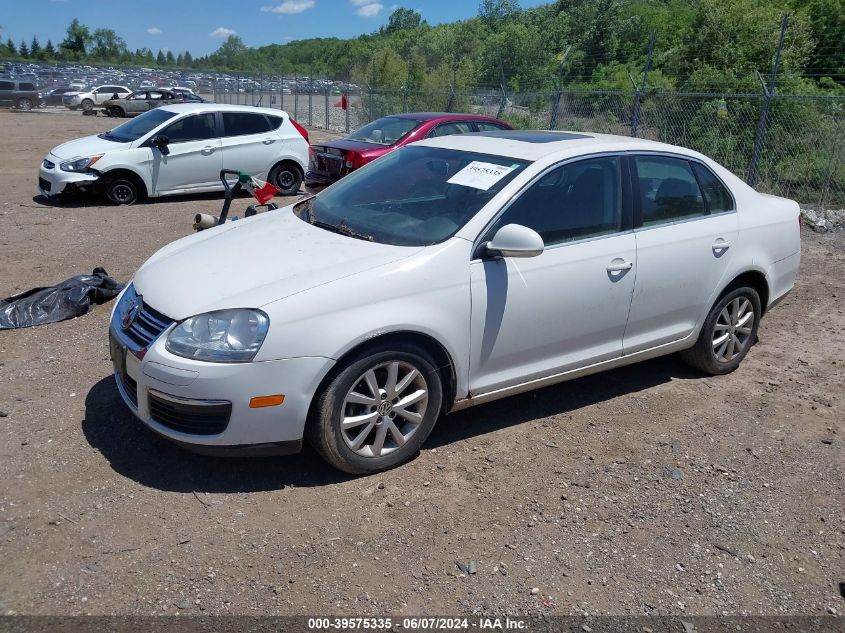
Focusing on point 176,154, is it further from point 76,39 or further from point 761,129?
point 76,39

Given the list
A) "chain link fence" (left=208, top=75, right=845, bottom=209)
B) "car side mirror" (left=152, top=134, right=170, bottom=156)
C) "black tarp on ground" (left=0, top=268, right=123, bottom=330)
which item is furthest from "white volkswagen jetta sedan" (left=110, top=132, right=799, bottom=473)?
"car side mirror" (left=152, top=134, right=170, bottom=156)

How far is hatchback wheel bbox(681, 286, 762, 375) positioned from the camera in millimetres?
5176

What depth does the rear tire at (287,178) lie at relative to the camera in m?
12.8

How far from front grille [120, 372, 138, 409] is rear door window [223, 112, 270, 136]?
8913 millimetres

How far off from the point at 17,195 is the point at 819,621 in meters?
12.4

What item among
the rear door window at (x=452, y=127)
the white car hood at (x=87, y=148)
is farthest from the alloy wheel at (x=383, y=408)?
the white car hood at (x=87, y=148)

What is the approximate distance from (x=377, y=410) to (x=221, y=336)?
86cm

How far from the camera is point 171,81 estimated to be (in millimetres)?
54062

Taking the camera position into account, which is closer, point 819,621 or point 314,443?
point 819,621

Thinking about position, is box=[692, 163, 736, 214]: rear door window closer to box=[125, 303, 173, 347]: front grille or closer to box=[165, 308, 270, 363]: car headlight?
box=[165, 308, 270, 363]: car headlight

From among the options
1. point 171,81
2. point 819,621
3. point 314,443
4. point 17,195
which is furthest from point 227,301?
point 171,81

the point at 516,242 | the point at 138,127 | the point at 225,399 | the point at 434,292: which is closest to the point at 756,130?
the point at 138,127

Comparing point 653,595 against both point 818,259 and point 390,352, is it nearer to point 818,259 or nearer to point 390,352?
point 390,352

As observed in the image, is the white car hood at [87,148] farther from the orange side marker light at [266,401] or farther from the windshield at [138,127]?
the orange side marker light at [266,401]
